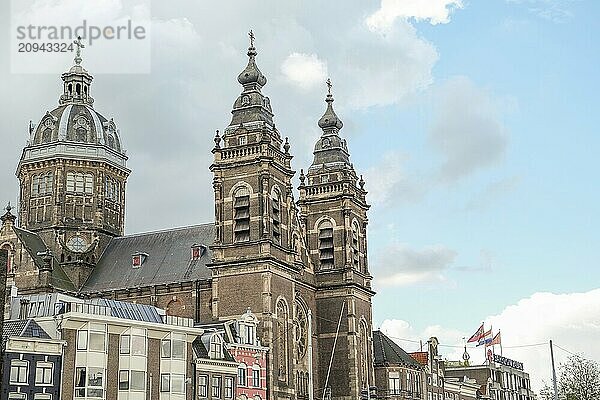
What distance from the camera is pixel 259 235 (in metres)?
70.1

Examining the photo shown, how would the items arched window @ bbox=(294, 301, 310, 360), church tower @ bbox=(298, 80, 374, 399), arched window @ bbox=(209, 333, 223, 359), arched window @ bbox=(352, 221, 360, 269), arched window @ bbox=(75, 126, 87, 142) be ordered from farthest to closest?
arched window @ bbox=(75, 126, 87, 142), arched window @ bbox=(352, 221, 360, 269), church tower @ bbox=(298, 80, 374, 399), arched window @ bbox=(294, 301, 310, 360), arched window @ bbox=(209, 333, 223, 359)

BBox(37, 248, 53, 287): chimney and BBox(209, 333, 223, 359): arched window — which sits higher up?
BBox(37, 248, 53, 287): chimney

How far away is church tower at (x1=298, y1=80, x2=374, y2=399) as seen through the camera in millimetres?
80062

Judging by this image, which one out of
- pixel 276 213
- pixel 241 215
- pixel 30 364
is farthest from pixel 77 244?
pixel 30 364

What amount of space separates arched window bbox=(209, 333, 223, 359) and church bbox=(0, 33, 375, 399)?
5.44 meters

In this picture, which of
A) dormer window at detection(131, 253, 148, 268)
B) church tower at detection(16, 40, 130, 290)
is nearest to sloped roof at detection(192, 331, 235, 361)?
dormer window at detection(131, 253, 148, 268)

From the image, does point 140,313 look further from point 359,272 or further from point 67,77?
point 67,77

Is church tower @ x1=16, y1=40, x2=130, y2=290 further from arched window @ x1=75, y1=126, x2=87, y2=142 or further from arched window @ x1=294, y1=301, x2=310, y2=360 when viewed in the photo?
arched window @ x1=294, y1=301, x2=310, y2=360

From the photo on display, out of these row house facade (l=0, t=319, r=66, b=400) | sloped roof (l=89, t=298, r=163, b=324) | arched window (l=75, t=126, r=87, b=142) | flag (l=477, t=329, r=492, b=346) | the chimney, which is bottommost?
row house facade (l=0, t=319, r=66, b=400)

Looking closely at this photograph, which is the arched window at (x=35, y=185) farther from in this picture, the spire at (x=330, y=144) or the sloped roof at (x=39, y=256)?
the spire at (x=330, y=144)

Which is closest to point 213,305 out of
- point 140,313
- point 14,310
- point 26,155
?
point 140,313

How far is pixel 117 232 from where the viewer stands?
284 ft

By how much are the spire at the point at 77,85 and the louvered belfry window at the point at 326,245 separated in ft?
85.1

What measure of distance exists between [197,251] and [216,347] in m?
15.5
